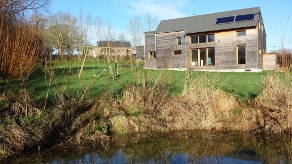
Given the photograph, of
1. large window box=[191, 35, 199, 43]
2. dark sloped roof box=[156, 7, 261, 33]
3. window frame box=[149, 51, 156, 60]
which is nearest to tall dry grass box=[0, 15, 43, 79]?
dark sloped roof box=[156, 7, 261, 33]

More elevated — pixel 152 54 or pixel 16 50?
pixel 152 54

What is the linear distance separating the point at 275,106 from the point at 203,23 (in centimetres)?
1859

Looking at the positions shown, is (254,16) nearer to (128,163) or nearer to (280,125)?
(280,125)

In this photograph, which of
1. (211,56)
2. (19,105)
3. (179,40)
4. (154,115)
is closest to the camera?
(19,105)

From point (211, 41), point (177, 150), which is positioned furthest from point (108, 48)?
point (211, 41)

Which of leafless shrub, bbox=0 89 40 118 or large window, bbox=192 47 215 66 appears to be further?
large window, bbox=192 47 215 66

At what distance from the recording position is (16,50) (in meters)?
6.25

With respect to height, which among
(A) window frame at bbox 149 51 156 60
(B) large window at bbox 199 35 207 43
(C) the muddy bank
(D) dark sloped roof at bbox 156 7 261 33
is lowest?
(C) the muddy bank

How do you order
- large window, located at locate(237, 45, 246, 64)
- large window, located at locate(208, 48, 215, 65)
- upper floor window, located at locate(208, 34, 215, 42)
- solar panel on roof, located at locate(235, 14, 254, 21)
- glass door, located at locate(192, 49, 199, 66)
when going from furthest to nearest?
glass door, located at locate(192, 49, 199, 66)
large window, located at locate(208, 48, 215, 65)
upper floor window, located at locate(208, 34, 215, 42)
large window, located at locate(237, 45, 246, 64)
solar panel on roof, located at locate(235, 14, 254, 21)

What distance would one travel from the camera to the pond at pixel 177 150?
211 inches

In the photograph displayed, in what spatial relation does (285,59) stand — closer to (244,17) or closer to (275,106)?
(275,106)

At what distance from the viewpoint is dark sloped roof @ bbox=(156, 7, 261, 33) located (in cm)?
2208

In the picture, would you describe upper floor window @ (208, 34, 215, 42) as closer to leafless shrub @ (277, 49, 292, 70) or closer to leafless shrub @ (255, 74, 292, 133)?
leafless shrub @ (277, 49, 292, 70)

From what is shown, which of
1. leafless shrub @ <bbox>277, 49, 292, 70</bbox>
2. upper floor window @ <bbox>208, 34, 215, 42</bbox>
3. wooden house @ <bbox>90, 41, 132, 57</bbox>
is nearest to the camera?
wooden house @ <bbox>90, 41, 132, 57</bbox>
